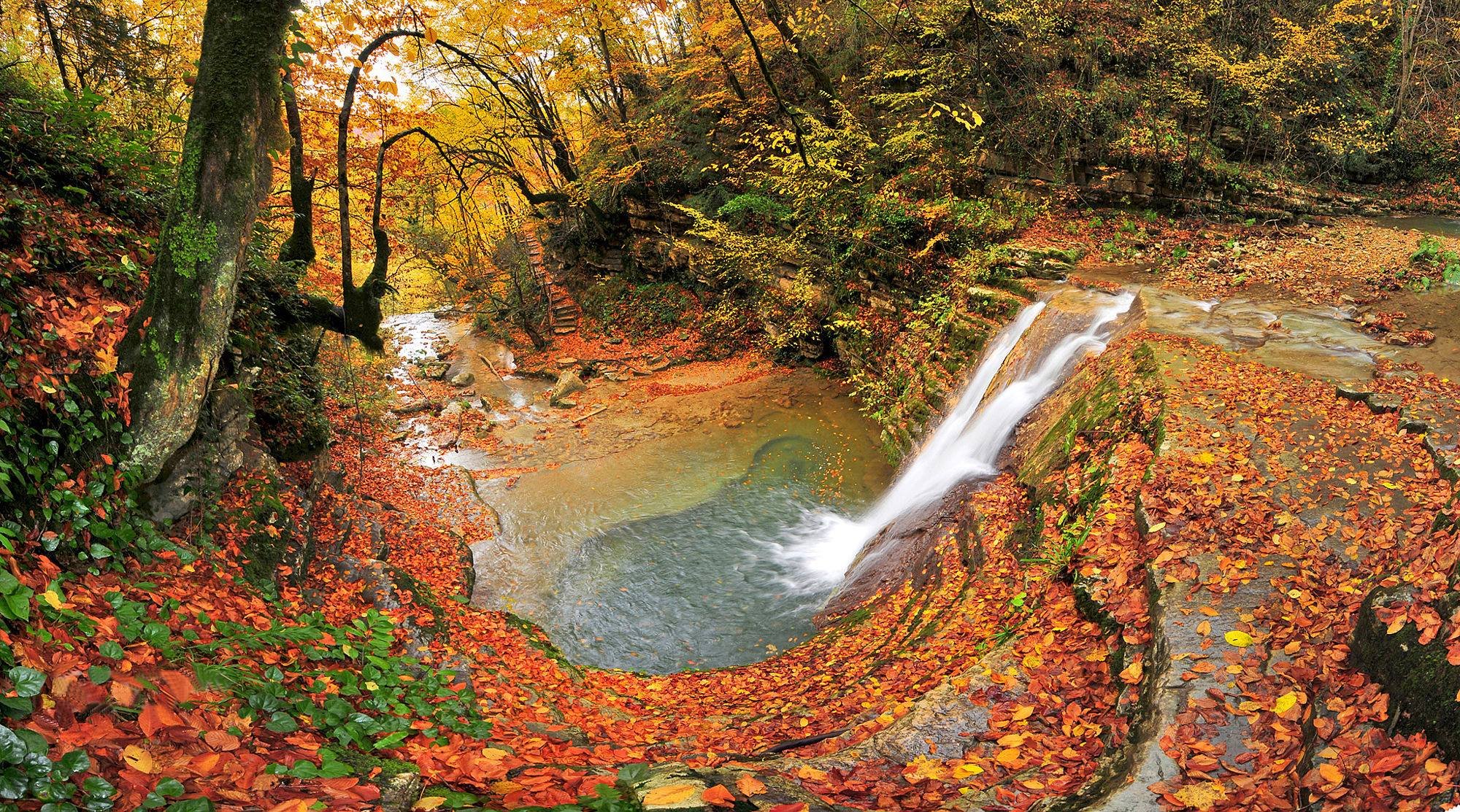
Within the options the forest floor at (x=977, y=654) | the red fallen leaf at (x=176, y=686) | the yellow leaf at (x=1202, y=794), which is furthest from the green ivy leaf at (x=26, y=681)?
the yellow leaf at (x=1202, y=794)

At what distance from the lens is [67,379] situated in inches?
143

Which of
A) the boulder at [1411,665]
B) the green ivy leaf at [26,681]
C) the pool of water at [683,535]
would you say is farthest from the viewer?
the pool of water at [683,535]

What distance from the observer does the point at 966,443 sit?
9156mm

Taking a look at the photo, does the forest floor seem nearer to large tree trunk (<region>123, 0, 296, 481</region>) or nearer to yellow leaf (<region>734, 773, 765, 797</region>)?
yellow leaf (<region>734, 773, 765, 797</region>)

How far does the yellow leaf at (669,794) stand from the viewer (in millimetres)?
2223

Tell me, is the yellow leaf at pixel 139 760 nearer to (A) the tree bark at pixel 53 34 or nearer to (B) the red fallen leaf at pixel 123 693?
(B) the red fallen leaf at pixel 123 693

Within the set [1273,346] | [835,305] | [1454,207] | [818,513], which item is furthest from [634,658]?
[1454,207]

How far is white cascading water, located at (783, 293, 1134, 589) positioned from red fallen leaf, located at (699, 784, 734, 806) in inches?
250

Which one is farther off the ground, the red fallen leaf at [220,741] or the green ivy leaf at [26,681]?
the green ivy leaf at [26,681]

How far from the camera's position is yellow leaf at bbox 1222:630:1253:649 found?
3.66 m

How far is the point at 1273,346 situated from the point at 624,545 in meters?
8.86

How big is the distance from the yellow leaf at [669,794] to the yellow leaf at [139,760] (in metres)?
1.48

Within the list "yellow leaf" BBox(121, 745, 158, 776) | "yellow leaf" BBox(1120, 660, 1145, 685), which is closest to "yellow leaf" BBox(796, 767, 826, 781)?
"yellow leaf" BBox(1120, 660, 1145, 685)

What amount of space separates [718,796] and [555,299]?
20.7 m
